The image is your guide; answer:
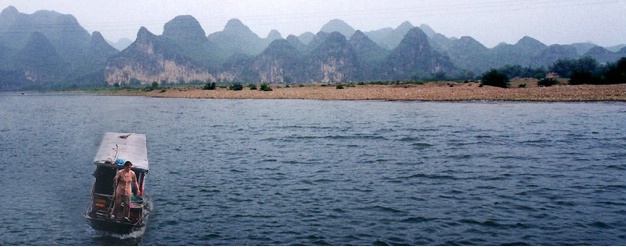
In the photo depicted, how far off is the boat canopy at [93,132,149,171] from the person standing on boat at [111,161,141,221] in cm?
→ 96

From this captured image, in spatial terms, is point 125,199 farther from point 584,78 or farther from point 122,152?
point 584,78

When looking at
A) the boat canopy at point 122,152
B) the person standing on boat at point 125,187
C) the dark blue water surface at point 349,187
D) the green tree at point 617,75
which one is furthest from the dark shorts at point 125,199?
the green tree at point 617,75

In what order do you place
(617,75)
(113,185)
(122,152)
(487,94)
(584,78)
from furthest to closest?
(584,78), (617,75), (487,94), (122,152), (113,185)

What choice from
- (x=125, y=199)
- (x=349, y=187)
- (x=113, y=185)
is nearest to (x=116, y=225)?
(x=125, y=199)

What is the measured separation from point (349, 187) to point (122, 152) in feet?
26.1

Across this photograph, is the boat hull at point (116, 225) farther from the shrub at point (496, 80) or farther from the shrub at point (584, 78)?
the shrub at point (584, 78)

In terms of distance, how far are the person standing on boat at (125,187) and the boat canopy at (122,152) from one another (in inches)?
37.7

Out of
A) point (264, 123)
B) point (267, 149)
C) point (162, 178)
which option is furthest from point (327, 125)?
point (162, 178)

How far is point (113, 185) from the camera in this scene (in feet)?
43.2

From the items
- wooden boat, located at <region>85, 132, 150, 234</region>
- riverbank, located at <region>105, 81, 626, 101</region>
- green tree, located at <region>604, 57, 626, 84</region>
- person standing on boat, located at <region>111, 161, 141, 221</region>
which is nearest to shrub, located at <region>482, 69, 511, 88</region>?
riverbank, located at <region>105, 81, 626, 101</region>

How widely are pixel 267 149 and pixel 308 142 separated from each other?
3.34 meters

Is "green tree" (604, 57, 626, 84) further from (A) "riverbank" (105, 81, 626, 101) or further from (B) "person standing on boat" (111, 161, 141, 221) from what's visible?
(B) "person standing on boat" (111, 161, 141, 221)

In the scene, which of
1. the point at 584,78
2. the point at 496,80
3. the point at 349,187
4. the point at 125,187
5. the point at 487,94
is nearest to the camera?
the point at 125,187

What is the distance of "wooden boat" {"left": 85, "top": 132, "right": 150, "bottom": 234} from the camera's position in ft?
39.5
